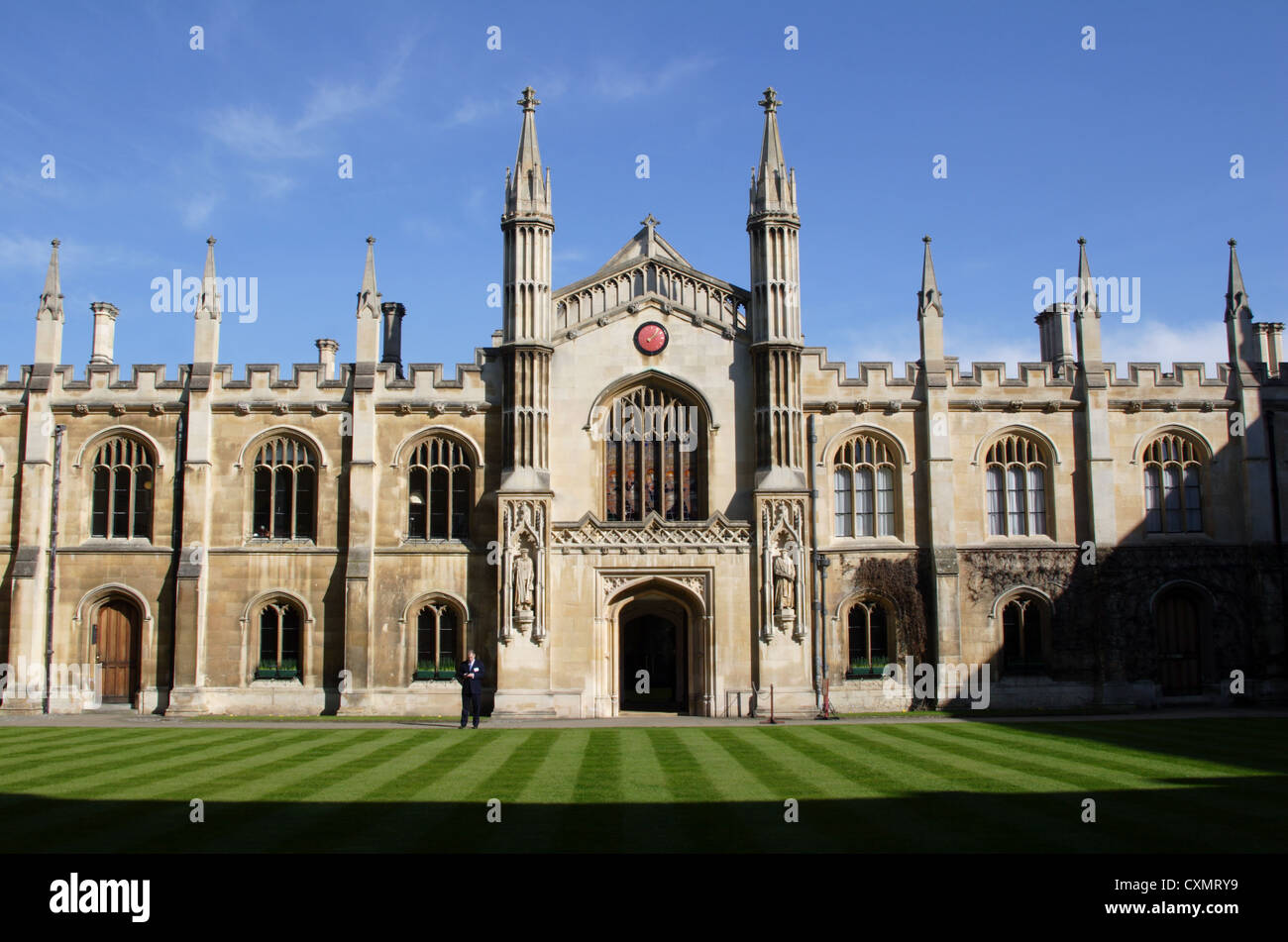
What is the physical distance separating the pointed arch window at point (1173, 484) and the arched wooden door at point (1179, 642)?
1958 mm

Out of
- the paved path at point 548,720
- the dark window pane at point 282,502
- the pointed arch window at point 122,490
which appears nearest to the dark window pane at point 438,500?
the dark window pane at point 282,502

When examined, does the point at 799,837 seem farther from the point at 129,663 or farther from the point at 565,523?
the point at 129,663

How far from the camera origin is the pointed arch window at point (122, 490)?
3133 cm

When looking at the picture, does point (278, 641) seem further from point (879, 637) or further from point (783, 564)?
point (879, 637)

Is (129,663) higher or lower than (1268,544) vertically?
lower

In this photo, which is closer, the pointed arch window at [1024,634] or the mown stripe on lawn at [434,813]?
the mown stripe on lawn at [434,813]

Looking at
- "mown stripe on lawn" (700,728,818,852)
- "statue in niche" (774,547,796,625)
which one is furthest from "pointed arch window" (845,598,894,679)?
"mown stripe on lawn" (700,728,818,852)

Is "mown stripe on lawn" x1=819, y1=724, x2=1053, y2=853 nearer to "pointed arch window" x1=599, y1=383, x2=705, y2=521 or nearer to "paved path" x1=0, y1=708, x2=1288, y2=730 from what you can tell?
"paved path" x1=0, y1=708, x2=1288, y2=730

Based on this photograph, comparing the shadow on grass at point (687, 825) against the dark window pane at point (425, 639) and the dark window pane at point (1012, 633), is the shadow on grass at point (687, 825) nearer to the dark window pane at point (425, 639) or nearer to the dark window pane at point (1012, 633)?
the dark window pane at point (425, 639)

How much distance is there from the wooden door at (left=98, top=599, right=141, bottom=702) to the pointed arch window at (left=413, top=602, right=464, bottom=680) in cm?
786

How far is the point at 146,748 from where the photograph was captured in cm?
2028

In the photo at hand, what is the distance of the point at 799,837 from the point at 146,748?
45.5ft
